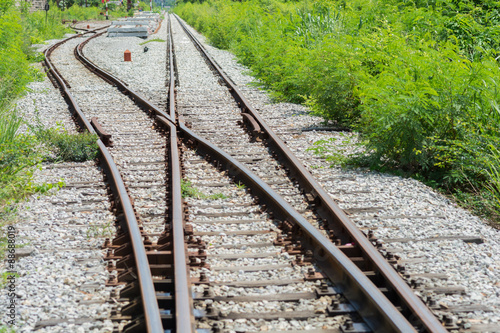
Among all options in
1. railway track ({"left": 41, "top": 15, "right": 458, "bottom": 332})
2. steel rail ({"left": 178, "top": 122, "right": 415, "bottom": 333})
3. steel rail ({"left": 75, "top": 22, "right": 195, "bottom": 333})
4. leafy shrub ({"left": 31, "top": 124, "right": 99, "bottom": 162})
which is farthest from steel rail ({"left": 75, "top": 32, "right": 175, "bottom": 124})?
steel rail ({"left": 178, "top": 122, "right": 415, "bottom": 333})

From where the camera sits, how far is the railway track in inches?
150

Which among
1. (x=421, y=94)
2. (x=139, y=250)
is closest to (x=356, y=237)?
(x=139, y=250)

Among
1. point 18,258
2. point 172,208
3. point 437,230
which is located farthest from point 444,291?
point 18,258

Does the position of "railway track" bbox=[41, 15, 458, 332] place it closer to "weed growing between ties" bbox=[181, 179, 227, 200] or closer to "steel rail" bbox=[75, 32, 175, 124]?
"weed growing between ties" bbox=[181, 179, 227, 200]

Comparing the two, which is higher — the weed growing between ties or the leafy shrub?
the leafy shrub

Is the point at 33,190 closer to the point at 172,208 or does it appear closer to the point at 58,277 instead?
the point at 172,208

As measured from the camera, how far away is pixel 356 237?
4.89 m

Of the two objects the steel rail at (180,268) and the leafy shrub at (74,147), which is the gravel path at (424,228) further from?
the leafy shrub at (74,147)

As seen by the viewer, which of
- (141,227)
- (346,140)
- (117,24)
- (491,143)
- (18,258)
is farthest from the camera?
(117,24)

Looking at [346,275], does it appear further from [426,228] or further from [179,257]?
[426,228]

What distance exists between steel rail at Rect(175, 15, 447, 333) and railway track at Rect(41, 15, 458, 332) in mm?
13

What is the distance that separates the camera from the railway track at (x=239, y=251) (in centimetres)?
381

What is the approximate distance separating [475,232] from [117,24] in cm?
3663

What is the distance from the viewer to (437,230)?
543cm
